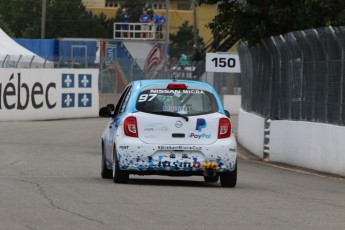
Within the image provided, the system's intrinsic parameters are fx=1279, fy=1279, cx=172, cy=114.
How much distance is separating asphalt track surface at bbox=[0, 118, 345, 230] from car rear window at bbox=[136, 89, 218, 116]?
3.26 feet

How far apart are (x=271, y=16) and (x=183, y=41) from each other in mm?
85166

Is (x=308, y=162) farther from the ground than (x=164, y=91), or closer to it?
closer to it

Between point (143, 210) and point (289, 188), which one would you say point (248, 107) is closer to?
point (289, 188)

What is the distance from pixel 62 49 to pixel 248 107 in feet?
127

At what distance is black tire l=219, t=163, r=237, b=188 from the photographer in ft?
54.2

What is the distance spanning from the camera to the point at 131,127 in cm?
1628

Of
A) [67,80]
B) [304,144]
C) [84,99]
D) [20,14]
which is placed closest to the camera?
[304,144]

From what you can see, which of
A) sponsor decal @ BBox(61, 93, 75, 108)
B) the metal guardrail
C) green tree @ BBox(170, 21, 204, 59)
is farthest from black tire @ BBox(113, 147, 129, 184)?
green tree @ BBox(170, 21, 204, 59)

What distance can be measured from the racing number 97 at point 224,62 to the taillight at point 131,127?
25.7 metres

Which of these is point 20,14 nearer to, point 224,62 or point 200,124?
point 224,62

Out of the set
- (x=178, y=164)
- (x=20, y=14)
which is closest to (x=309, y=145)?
(x=178, y=164)

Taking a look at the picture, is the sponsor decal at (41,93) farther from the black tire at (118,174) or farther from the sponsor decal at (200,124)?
the sponsor decal at (200,124)

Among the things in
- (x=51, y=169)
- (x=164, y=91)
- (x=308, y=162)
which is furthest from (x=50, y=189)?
(x=308, y=162)

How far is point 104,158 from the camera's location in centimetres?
1791
